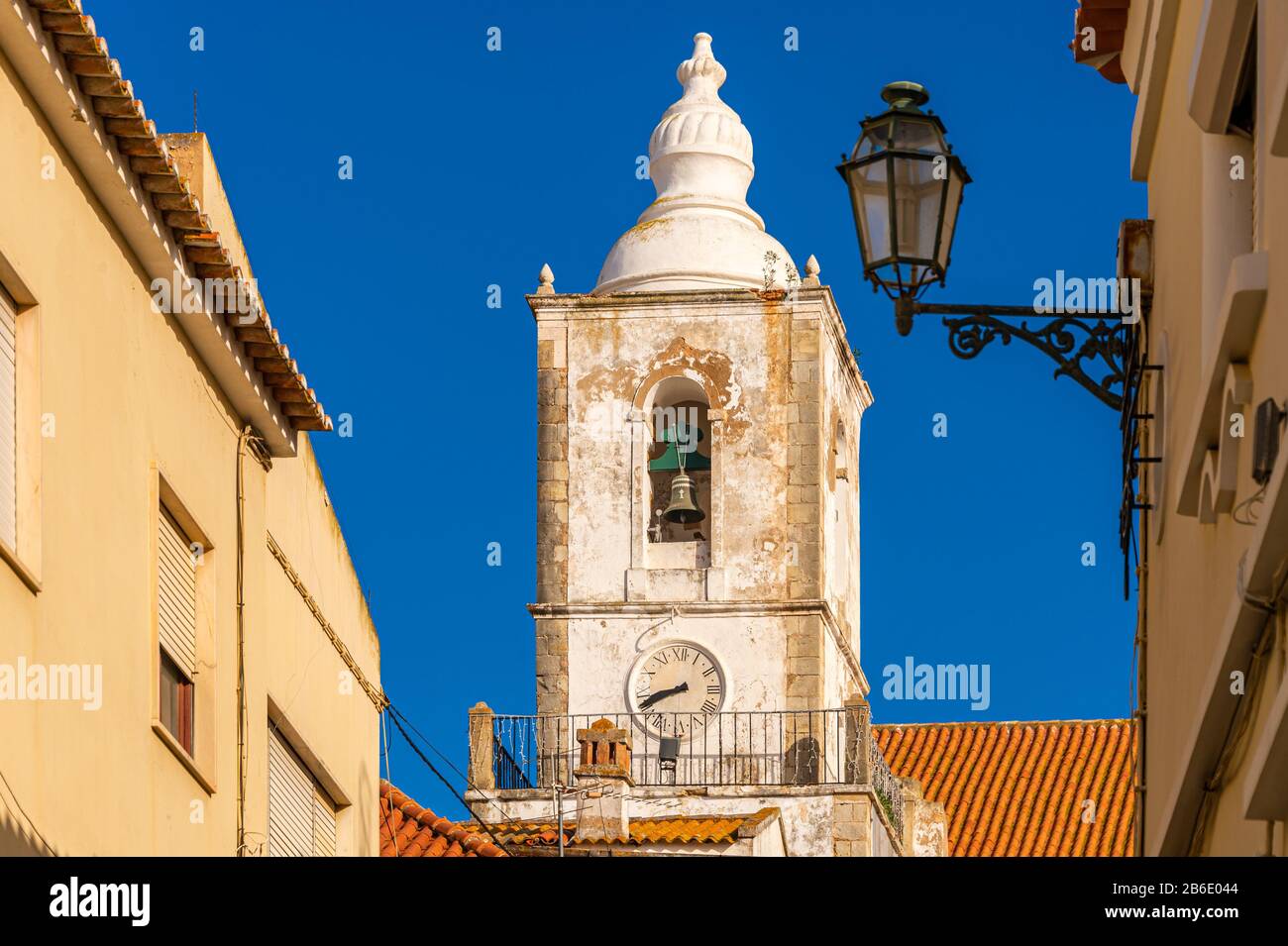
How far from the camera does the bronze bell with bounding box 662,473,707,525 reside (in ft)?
112

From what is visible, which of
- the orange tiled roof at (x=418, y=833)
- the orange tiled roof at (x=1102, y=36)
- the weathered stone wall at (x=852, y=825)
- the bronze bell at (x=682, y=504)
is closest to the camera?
the orange tiled roof at (x=1102, y=36)

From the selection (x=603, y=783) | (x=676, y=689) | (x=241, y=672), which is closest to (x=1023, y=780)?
(x=676, y=689)

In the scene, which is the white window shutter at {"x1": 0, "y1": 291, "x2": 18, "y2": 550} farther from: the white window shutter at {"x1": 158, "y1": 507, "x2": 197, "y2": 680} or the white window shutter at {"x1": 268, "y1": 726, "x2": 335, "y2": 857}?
the white window shutter at {"x1": 268, "y1": 726, "x2": 335, "y2": 857}

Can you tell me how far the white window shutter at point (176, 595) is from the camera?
12445mm

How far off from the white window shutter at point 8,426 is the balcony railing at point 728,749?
23617 millimetres

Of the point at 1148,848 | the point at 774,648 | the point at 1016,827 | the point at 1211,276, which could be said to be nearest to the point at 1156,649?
the point at 1148,848

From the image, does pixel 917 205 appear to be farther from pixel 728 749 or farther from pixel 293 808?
pixel 728 749

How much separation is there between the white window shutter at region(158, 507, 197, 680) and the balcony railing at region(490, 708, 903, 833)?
68.2 feet

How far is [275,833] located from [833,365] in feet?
72.2

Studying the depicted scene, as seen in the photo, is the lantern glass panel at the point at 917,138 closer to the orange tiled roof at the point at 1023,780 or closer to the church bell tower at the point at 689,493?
the church bell tower at the point at 689,493

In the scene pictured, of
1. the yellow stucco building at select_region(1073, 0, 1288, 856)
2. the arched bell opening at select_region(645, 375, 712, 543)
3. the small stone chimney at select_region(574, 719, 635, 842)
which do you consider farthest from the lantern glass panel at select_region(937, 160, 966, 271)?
the arched bell opening at select_region(645, 375, 712, 543)

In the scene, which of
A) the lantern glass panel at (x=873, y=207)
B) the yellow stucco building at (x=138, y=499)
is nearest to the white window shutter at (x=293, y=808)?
the yellow stucco building at (x=138, y=499)
